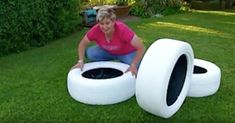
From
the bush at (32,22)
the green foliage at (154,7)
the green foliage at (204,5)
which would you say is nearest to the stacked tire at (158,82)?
the bush at (32,22)

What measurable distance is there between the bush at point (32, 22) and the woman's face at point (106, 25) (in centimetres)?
240

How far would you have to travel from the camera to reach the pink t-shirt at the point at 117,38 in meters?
4.12

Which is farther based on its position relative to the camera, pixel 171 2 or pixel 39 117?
pixel 171 2

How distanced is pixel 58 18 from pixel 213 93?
12.9 feet

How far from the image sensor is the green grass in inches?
144

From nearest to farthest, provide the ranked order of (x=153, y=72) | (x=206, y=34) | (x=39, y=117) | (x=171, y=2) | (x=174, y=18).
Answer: (x=153, y=72), (x=39, y=117), (x=206, y=34), (x=174, y=18), (x=171, y=2)

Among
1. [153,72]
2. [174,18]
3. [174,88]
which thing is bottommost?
[174,18]

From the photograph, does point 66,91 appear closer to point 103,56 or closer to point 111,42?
point 103,56

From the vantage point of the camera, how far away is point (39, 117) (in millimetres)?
3658

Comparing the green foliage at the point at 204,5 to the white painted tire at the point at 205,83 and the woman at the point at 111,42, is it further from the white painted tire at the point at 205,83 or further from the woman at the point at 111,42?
the white painted tire at the point at 205,83

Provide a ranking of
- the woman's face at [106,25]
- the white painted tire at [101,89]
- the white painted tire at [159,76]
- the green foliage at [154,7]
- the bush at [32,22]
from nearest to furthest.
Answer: the white painted tire at [159,76] → the white painted tire at [101,89] → the woman's face at [106,25] → the bush at [32,22] → the green foliage at [154,7]

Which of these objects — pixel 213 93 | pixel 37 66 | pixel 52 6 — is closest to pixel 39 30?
pixel 52 6

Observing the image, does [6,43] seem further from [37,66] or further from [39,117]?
[39,117]

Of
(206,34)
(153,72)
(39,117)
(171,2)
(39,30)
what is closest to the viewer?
(153,72)
